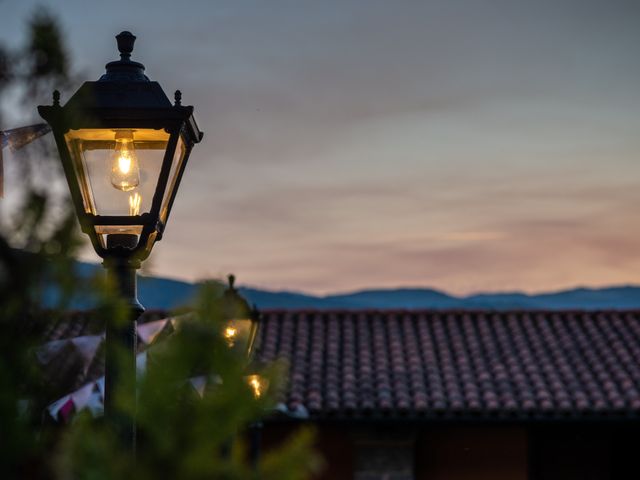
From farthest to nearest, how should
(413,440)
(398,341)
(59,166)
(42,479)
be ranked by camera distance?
(398,341)
(413,440)
(59,166)
(42,479)

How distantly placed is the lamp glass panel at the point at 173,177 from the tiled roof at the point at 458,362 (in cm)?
957

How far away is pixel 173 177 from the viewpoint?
4121 millimetres

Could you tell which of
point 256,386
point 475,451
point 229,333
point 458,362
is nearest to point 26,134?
point 229,333

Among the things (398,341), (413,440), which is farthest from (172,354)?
(398,341)

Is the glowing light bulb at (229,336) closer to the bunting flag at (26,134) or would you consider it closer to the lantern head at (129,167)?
the bunting flag at (26,134)

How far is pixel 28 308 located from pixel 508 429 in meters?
13.2

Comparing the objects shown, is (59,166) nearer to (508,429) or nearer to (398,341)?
(508,429)

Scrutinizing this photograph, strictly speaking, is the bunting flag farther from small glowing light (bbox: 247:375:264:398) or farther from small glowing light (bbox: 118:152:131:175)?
small glowing light (bbox: 118:152:131:175)

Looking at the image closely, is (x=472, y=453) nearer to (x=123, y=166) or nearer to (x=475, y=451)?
(x=475, y=451)

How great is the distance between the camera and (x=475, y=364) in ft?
51.0

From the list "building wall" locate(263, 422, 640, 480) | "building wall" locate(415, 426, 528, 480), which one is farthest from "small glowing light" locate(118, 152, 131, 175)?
"building wall" locate(415, 426, 528, 480)

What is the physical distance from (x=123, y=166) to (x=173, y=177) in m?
0.21

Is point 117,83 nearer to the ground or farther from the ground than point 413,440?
farther from the ground

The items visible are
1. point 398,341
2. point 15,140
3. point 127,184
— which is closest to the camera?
point 15,140
